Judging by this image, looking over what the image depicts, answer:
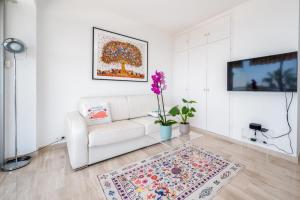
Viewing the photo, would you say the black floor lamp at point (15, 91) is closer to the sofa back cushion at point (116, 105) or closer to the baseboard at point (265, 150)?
the sofa back cushion at point (116, 105)

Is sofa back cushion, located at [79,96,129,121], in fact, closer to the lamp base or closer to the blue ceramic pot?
the lamp base

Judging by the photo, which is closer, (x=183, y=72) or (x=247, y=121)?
(x=247, y=121)

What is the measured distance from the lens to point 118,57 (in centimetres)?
271

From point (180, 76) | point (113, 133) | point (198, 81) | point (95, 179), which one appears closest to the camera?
point (95, 179)

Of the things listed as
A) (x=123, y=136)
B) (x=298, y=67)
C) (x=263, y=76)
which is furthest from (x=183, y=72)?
(x=123, y=136)

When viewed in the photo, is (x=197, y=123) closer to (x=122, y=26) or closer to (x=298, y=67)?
(x=298, y=67)

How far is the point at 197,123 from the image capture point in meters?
3.17

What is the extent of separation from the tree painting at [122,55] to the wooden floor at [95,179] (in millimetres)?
1714

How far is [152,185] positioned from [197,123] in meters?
2.11

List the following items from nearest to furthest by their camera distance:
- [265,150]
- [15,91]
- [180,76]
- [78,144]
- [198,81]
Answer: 1. [78,144]
2. [15,91]
3. [265,150]
4. [198,81]
5. [180,76]

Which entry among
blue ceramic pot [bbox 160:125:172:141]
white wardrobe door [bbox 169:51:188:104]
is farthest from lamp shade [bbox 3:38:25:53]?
white wardrobe door [bbox 169:51:188:104]

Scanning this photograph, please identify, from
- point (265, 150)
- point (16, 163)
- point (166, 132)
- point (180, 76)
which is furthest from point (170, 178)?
point (180, 76)

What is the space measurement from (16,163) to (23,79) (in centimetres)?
109

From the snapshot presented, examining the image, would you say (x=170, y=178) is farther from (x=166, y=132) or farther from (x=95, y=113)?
Answer: (x=95, y=113)
